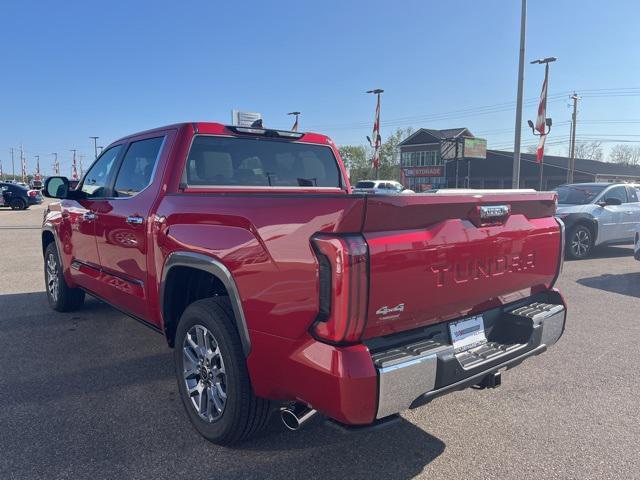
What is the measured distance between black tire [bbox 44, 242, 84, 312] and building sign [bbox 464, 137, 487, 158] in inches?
1694

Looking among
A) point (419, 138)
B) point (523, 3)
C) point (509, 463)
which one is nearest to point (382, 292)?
point (509, 463)

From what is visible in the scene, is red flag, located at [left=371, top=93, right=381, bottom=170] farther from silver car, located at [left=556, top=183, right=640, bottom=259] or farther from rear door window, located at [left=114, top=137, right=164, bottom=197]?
rear door window, located at [left=114, top=137, right=164, bottom=197]

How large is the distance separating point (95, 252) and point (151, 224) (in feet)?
4.34

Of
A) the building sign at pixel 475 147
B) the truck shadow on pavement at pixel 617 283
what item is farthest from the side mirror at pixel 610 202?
the building sign at pixel 475 147

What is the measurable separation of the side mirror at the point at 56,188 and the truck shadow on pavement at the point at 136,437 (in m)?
1.57

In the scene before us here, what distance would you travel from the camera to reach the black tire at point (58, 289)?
219 inches

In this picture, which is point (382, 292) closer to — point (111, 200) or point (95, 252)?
point (111, 200)

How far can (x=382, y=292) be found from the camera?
2.19 m

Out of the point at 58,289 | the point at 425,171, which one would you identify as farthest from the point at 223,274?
the point at 425,171

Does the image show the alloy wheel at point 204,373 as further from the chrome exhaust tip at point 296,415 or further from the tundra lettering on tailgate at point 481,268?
the tundra lettering on tailgate at point 481,268

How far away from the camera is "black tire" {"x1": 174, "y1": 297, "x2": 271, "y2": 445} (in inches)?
105

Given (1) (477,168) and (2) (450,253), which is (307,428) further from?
(1) (477,168)

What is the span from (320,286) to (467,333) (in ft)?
3.39

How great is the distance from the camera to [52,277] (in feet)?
19.2
